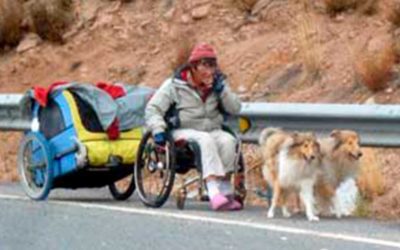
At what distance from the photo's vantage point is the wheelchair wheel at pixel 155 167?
13.7 meters

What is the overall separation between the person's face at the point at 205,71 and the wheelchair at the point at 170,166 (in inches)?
20.7

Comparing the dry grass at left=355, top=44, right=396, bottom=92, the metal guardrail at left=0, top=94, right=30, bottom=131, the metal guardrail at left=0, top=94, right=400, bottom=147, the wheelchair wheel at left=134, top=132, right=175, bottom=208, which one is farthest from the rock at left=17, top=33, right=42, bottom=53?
the wheelchair wheel at left=134, top=132, right=175, bottom=208

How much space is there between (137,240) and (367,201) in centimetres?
335

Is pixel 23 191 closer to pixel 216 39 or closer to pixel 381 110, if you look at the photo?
pixel 381 110

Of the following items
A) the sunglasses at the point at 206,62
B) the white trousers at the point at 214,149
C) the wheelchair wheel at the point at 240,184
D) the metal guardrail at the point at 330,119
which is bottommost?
the wheelchair wheel at the point at 240,184

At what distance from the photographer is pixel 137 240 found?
11.7 m

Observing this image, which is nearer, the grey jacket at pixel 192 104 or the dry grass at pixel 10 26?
the grey jacket at pixel 192 104

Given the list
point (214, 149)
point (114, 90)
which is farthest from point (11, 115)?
point (214, 149)

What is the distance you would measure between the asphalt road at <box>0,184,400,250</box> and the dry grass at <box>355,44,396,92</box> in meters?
3.70

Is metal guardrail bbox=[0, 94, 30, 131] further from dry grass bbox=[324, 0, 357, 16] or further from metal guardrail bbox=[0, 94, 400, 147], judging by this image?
dry grass bbox=[324, 0, 357, 16]

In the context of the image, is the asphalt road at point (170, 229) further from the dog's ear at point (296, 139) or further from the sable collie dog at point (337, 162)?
the dog's ear at point (296, 139)

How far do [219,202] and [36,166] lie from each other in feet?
7.03

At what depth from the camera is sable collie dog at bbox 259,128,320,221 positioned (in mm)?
13031

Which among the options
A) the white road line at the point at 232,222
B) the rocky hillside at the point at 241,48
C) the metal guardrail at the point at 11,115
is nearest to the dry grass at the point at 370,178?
the rocky hillside at the point at 241,48
